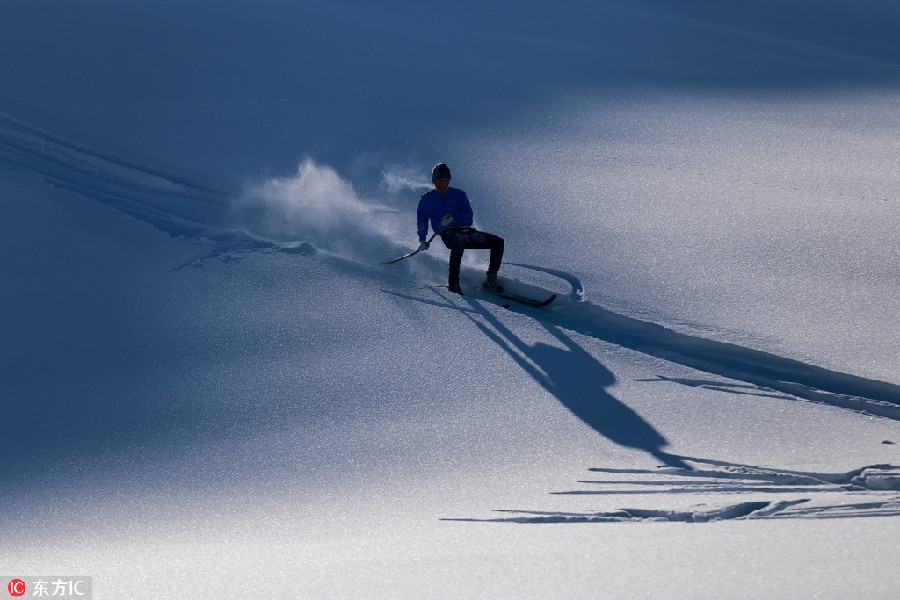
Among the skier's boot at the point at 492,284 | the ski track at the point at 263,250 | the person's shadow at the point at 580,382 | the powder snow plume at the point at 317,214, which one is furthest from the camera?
the powder snow plume at the point at 317,214

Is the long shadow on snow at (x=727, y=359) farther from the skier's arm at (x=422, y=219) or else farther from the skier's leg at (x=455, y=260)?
the skier's arm at (x=422, y=219)

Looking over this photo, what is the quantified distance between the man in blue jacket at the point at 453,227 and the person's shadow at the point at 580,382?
0.41 m

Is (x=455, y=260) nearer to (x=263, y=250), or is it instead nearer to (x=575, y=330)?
(x=575, y=330)

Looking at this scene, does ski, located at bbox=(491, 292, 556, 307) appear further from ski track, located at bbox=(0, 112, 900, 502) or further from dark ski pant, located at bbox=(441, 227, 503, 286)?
dark ski pant, located at bbox=(441, 227, 503, 286)

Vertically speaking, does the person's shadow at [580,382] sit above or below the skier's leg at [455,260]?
below

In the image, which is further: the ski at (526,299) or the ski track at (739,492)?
the ski at (526,299)

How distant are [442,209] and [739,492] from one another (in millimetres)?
3414

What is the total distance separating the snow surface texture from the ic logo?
209mm

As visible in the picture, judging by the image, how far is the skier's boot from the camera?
19.6 ft

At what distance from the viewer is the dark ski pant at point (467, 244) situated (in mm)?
5992

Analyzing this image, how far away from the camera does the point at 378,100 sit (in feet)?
32.3

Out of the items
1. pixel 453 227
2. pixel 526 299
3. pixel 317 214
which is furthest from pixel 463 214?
pixel 317 214

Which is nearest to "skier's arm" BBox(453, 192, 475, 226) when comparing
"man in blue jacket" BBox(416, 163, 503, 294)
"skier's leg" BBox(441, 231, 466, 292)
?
"man in blue jacket" BBox(416, 163, 503, 294)
